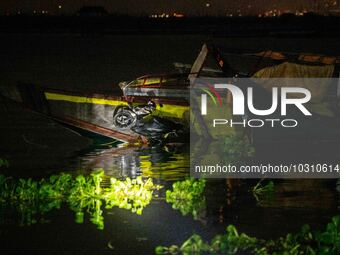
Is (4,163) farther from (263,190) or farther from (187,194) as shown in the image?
(263,190)

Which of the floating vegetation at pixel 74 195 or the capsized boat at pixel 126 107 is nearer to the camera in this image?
the floating vegetation at pixel 74 195

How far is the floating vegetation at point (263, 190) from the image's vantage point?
10.6m

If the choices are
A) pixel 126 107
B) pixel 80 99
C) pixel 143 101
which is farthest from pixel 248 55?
pixel 80 99

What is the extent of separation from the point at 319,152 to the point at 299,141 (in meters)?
1.17

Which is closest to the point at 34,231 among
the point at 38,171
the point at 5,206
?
the point at 5,206

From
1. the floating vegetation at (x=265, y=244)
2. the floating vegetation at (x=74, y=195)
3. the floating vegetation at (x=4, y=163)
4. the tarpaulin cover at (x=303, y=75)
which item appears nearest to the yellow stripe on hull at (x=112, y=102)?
the tarpaulin cover at (x=303, y=75)

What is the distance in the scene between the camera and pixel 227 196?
10.6 meters

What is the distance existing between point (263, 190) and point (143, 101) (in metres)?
5.44

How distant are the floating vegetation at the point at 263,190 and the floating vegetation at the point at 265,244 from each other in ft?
7.83

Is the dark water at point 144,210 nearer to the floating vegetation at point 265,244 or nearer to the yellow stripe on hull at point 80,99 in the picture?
the floating vegetation at point 265,244

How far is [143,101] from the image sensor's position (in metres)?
15.9

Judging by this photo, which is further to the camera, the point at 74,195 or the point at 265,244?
the point at 74,195

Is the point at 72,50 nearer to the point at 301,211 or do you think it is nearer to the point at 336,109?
the point at 336,109

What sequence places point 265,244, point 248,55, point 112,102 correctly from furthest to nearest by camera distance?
1. point 248,55
2. point 112,102
3. point 265,244
